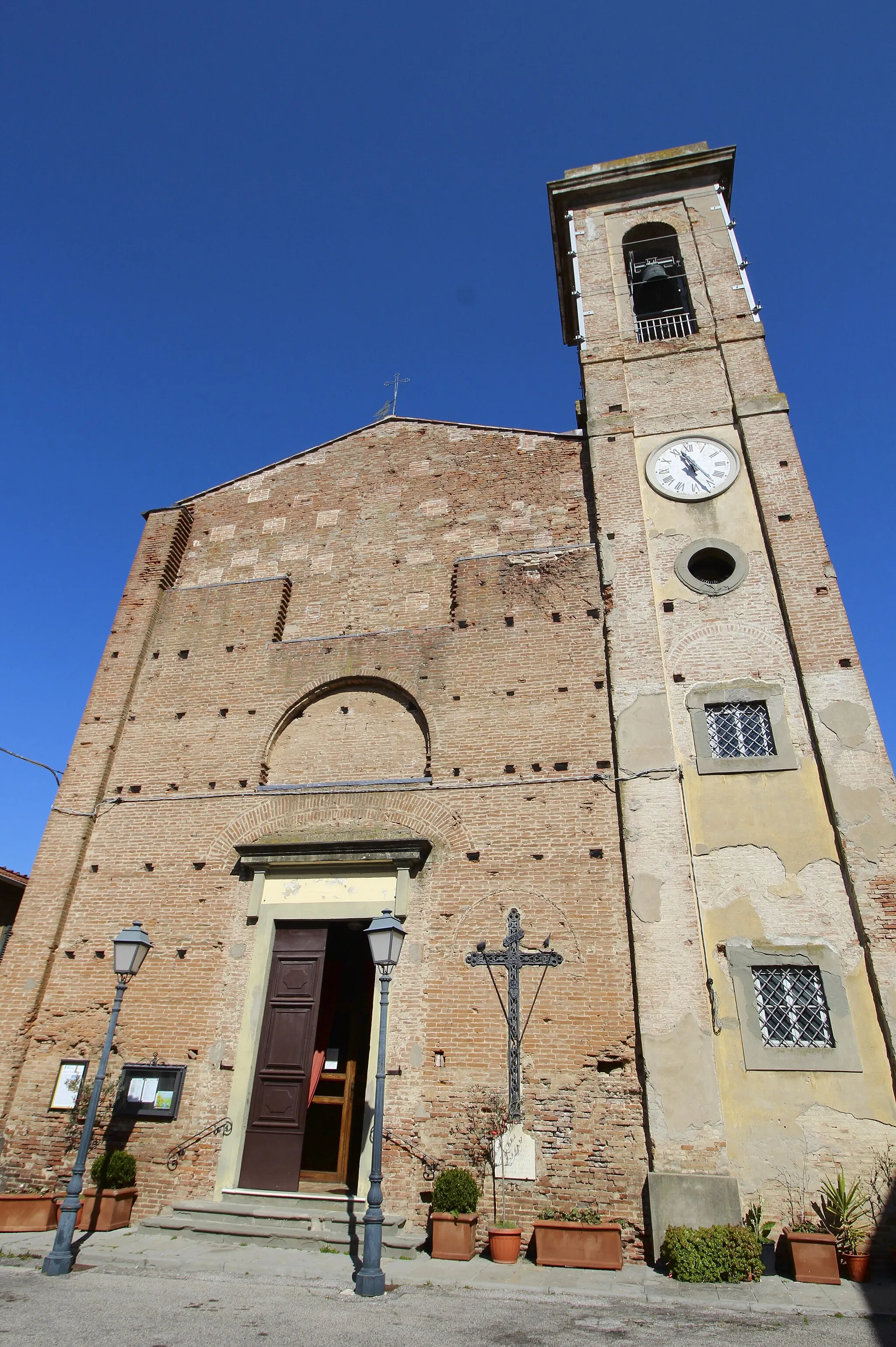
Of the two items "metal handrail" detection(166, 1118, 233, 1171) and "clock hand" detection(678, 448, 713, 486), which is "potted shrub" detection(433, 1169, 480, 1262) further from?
"clock hand" detection(678, 448, 713, 486)

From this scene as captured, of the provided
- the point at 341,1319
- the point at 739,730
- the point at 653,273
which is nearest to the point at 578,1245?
the point at 341,1319

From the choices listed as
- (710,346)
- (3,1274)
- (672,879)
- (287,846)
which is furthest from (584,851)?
(710,346)

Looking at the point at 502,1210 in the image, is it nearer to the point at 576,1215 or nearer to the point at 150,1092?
the point at 576,1215

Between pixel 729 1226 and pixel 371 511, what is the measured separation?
11250 millimetres

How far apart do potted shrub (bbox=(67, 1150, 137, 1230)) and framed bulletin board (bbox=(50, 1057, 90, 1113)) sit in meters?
0.91

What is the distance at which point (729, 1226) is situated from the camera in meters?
7.33

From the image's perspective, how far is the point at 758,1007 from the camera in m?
8.62

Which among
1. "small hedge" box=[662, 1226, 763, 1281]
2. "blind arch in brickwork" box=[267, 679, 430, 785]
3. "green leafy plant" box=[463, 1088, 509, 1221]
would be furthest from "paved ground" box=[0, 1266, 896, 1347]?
"blind arch in brickwork" box=[267, 679, 430, 785]

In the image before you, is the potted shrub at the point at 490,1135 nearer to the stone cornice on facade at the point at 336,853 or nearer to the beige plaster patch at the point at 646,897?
the beige plaster patch at the point at 646,897

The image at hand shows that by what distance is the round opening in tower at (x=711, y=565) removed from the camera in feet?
38.2

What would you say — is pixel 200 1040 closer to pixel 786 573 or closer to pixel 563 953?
pixel 563 953

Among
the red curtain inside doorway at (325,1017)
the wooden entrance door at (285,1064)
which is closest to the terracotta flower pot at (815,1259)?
the wooden entrance door at (285,1064)

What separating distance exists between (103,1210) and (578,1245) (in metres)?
5.05

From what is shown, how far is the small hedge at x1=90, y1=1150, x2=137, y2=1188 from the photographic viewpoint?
873 centimetres
